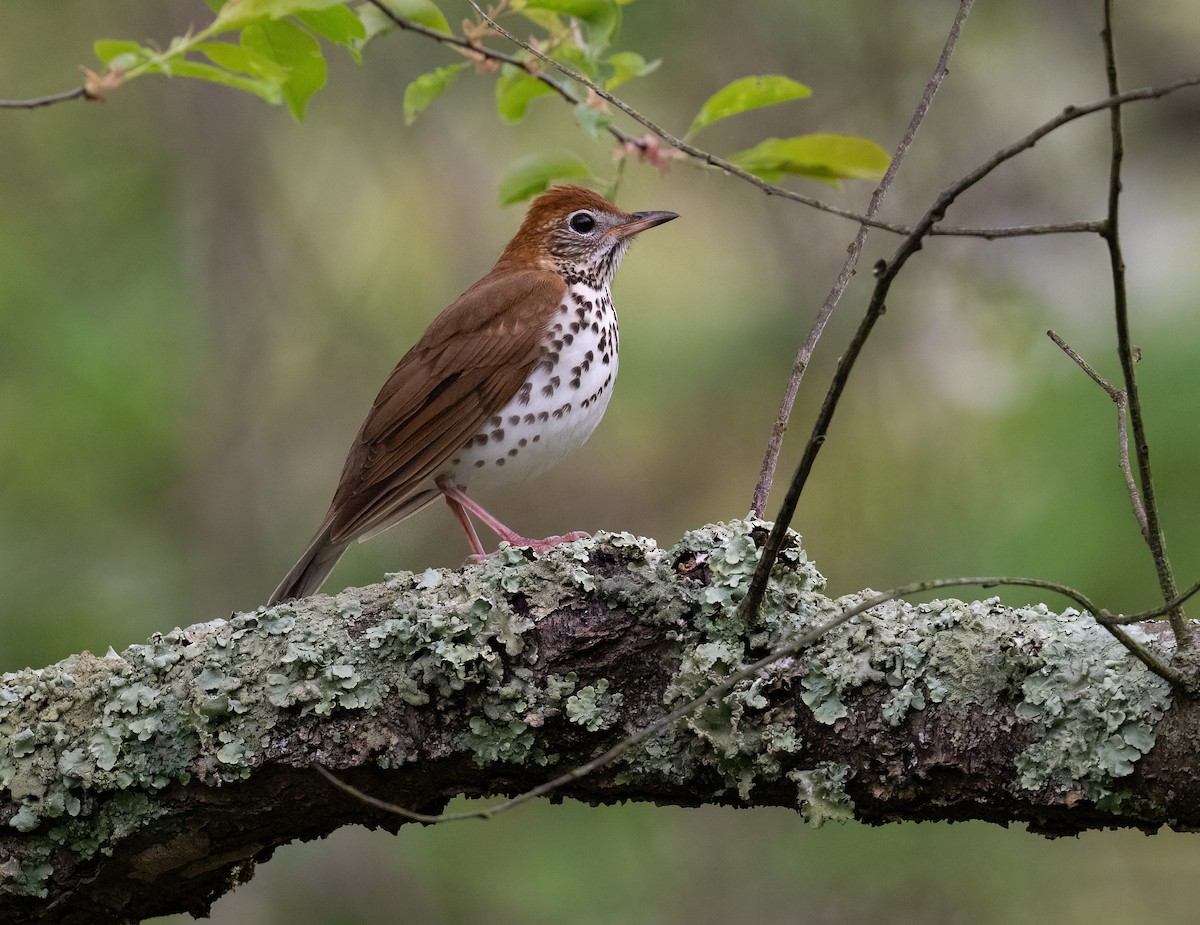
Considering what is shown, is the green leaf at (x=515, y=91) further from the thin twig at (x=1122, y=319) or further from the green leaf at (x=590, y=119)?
the thin twig at (x=1122, y=319)

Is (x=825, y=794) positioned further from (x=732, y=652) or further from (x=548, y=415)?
(x=548, y=415)

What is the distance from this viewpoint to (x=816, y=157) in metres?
A: 2.80

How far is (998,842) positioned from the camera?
6.34 metres

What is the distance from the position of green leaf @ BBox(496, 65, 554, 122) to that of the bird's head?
1.83 meters

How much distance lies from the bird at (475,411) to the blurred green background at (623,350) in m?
1.82

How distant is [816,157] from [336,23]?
1009 mm

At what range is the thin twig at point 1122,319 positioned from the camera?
197cm

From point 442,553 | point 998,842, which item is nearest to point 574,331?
point 442,553

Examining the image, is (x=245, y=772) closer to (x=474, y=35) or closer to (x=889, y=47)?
(x=474, y=35)

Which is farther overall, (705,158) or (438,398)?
(438,398)

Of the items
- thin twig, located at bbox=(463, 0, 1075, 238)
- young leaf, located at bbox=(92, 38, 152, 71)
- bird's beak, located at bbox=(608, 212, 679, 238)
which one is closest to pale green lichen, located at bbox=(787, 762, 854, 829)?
thin twig, located at bbox=(463, 0, 1075, 238)

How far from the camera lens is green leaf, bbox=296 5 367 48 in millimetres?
2422

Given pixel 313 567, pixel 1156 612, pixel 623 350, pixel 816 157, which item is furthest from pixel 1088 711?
pixel 623 350

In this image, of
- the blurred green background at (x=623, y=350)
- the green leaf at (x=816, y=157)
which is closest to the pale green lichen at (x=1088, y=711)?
the green leaf at (x=816, y=157)
